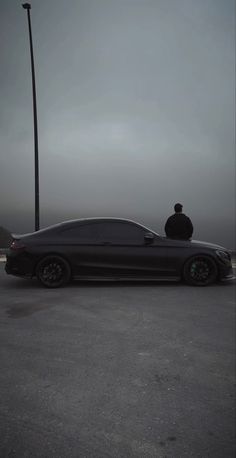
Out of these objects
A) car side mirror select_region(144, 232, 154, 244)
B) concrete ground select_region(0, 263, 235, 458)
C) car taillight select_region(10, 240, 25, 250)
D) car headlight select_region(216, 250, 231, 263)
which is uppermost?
car side mirror select_region(144, 232, 154, 244)

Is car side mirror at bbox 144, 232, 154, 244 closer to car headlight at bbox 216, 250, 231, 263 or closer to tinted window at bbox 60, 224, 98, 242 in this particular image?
tinted window at bbox 60, 224, 98, 242

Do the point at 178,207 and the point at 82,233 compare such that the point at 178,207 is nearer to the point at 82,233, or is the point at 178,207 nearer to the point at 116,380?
the point at 82,233

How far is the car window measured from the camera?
7.77 m

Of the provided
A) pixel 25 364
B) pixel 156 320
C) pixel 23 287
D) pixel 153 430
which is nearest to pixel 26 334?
pixel 25 364

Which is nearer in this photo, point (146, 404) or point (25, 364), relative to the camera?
point (146, 404)

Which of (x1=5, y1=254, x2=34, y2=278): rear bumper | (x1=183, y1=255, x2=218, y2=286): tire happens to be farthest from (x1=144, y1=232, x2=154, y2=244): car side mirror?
(x1=5, y1=254, x2=34, y2=278): rear bumper

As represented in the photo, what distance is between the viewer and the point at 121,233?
7828 millimetres

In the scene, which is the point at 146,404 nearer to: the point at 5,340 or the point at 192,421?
the point at 192,421

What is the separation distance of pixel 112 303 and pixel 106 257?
1.60 meters

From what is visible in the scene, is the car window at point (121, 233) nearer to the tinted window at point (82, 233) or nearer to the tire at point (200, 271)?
the tinted window at point (82, 233)

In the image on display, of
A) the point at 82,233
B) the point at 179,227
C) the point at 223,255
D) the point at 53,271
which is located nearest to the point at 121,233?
the point at 82,233

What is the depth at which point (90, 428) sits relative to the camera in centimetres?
264

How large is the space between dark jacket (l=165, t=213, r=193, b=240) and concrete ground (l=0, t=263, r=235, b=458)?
3.08m

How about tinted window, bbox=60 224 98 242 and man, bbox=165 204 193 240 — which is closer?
tinted window, bbox=60 224 98 242
